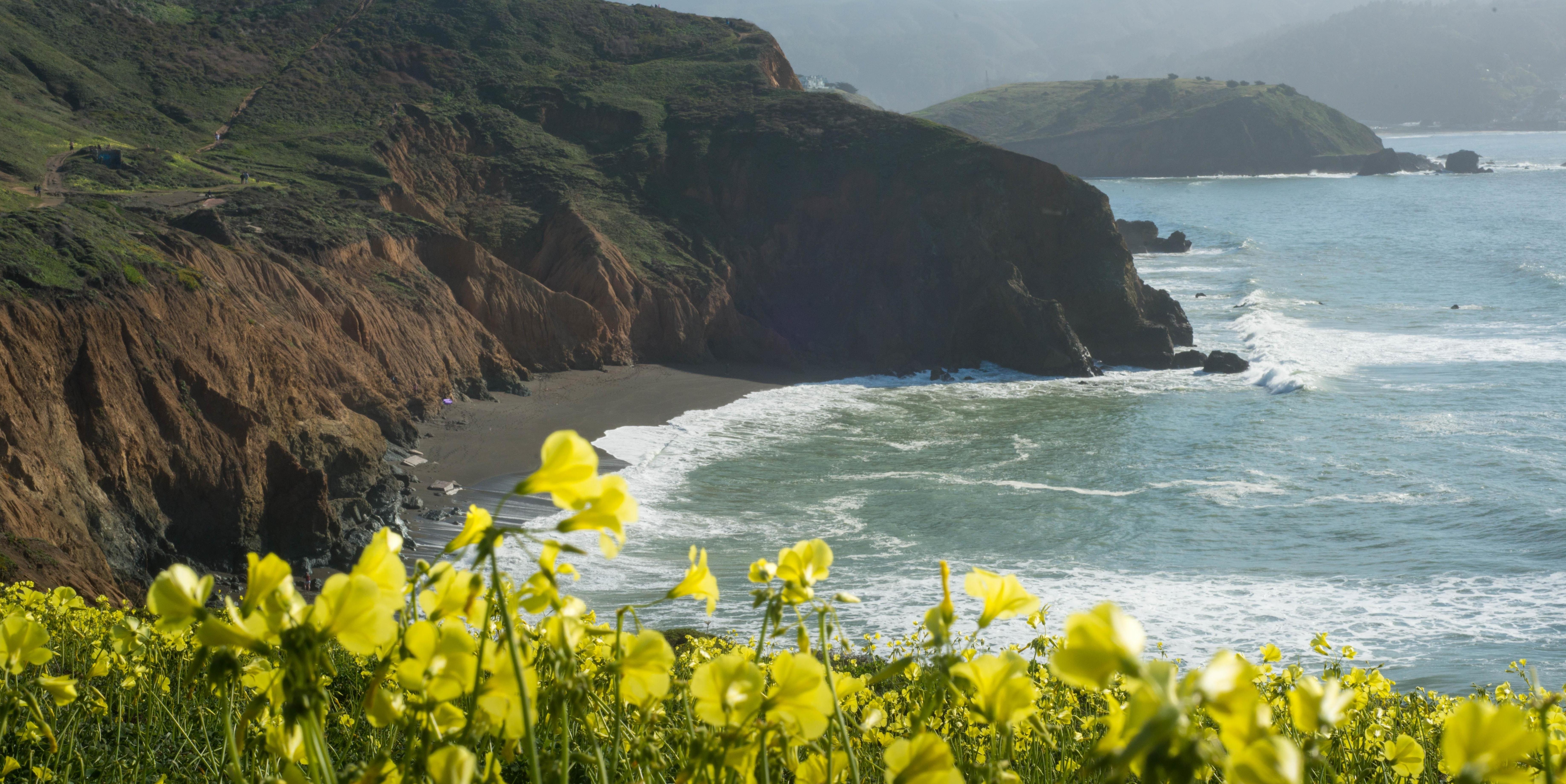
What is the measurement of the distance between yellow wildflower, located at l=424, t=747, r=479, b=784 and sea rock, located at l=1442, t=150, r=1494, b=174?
137 m

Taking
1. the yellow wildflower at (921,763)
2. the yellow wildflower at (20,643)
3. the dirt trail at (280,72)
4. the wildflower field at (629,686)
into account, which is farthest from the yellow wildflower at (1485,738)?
the dirt trail at (280,72)

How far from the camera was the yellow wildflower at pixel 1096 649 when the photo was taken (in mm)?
717

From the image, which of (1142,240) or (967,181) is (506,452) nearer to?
(967,181)

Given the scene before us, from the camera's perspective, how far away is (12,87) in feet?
114

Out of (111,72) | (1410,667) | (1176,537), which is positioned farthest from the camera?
(111,72)

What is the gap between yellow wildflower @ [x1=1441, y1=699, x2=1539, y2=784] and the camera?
86 cm

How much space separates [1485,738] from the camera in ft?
2.94

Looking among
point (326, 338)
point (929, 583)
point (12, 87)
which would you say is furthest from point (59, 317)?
point (12, 87)

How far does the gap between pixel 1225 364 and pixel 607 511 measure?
38401 mm

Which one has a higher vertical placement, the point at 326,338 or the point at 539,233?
the point at 539,233

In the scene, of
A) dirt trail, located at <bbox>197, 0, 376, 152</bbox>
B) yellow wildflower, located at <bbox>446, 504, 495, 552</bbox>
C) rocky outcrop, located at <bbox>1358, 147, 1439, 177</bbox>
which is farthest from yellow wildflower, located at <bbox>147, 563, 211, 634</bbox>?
rocky outcrop, located at <bbox>1358, 147, 1439, 177</bbox>

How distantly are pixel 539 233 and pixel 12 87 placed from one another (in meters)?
19.6

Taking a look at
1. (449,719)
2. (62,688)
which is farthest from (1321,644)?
(62,688)

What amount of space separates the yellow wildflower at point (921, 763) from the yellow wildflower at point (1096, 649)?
0.43m
